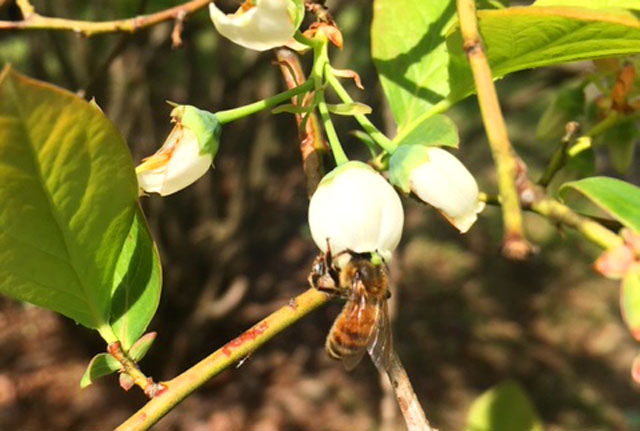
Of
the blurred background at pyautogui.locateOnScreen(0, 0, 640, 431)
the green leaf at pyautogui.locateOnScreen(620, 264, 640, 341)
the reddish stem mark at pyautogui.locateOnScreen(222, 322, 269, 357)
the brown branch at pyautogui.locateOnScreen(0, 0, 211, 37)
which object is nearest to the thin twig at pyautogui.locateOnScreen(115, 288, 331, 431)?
the reddish stem mark at pyautogui.locateOnScreen(222, 322, 269, 357)

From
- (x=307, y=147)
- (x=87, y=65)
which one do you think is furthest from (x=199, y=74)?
(x=307, y=147)

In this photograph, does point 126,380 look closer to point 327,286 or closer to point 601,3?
point 327,286

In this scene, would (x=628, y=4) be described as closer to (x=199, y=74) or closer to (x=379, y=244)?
(x=379, y=244)

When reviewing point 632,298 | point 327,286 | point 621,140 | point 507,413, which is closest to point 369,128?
point 327,286

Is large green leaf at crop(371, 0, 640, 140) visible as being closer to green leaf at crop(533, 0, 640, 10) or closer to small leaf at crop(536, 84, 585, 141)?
green leaf at crop(533, 0, 640, 10)

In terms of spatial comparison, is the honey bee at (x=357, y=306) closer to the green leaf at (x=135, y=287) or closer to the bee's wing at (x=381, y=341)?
the bee's wing at (x=381, y=341)

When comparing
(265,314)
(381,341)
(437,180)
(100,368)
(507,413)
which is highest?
(437,180)
